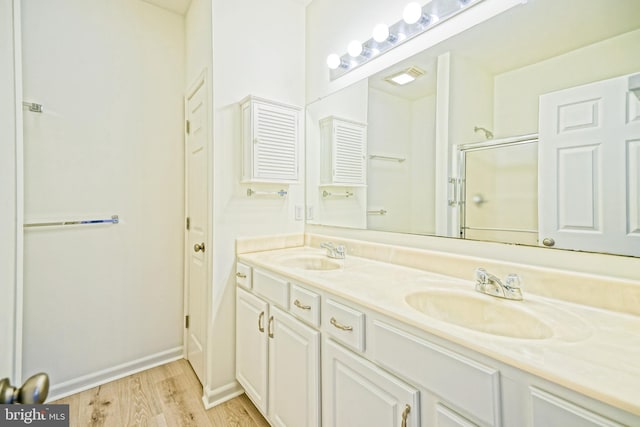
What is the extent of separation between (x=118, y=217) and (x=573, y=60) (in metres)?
2.56

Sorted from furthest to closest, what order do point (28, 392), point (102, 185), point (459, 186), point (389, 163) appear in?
point (102, 185) < point (389, 163) < point (459, 186) < point (28, 392)

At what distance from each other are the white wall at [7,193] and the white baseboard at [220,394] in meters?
0.92

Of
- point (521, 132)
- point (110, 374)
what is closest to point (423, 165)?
point (521, 132)

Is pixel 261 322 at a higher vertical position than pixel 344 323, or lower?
lower

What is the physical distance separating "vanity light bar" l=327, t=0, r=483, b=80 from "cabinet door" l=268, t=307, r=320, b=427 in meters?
1.53

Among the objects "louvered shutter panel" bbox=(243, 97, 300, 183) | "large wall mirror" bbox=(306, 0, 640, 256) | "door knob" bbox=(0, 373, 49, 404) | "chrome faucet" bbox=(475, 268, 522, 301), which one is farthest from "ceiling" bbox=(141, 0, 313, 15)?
"door knob" bbox=(0, 373, 49, 404)

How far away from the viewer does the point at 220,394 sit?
1.72 m

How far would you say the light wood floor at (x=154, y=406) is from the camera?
5.13ft

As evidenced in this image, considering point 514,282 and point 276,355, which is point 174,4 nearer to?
point 276,355

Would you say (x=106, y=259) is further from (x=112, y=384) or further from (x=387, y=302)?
(x=387, y=302)

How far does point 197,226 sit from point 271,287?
2.95ft

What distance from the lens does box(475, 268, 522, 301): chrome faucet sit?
0.95 meters

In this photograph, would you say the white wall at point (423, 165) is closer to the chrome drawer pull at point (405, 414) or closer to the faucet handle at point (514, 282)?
the faucet handle at point (514, 282)

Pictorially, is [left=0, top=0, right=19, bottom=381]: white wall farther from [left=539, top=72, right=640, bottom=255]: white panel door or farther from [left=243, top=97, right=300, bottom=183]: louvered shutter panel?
[left=539, top=72, right=640, bottom=255]: white panel door
